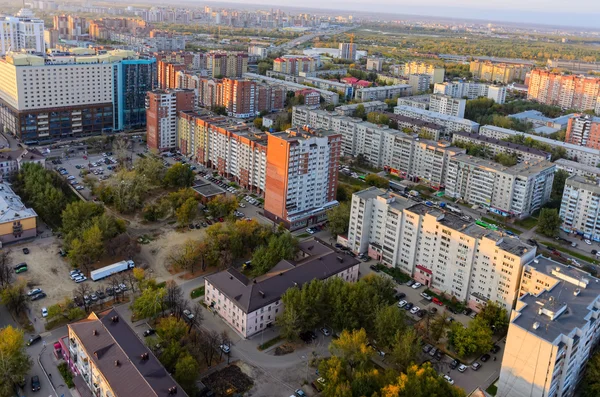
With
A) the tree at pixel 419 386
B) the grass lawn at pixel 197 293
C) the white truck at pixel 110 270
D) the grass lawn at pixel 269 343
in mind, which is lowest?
the grass lawn at pixel 269 343

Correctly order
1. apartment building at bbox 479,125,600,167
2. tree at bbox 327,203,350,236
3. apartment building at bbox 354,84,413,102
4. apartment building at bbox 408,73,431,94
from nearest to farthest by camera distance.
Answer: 1. tree at bbox 327,203,350,236
2. apartment building at bbox 479,125,600,167
3. apartment building at bbox 354,84,413,102
4. apartment building at bbox 408,73,431,94

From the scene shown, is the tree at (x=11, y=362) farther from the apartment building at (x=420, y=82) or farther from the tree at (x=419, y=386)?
the apartment building at (x=420, y=82)

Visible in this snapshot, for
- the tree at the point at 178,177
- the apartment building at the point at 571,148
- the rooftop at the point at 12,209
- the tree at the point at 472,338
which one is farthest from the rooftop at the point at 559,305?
the apartment building at the point at 571,148

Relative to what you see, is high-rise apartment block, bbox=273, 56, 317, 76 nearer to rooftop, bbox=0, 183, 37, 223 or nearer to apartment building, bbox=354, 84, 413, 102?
apartment building, bbox=354, 84, 413, 102

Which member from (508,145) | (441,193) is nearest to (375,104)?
(508,145)

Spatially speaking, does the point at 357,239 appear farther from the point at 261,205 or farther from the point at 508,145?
the point at 508,145

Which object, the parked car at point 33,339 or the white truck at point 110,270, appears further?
the white truck at point 110,270

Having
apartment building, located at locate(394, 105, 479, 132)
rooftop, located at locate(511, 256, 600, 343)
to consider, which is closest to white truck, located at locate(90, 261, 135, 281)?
rooftop, located at locate(511, 256, 600, 343)
